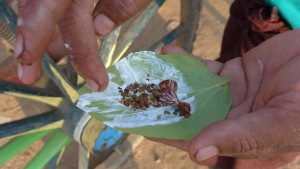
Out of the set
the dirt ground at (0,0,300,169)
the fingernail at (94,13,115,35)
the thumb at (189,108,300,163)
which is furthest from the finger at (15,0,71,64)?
the dirt ground at (0,0,300,169)

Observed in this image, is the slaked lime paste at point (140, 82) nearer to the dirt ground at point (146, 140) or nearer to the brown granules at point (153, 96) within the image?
the brown granules at point (153, 96)

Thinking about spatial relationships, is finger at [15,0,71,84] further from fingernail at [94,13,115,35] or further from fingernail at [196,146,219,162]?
fingernail at [196,146,219,162]

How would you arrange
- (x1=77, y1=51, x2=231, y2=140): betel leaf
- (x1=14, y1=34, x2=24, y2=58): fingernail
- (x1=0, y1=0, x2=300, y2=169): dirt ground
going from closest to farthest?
1. (x1=14, y1=34, x2=24, y2=58): fingernail
2. (x1=77, y1=51, x2=231, y2=140): betel leaf
3. (x1=0, y1=0, x2=300, y2=169): dirt ground

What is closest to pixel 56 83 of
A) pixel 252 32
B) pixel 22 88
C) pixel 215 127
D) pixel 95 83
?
pixel 22 88

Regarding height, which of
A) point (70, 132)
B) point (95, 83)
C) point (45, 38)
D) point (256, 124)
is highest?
point (45, 38)

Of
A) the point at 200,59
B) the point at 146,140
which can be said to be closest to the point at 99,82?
the point at 200,59

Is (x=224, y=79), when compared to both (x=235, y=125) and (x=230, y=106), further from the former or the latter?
(x=235, y=125)

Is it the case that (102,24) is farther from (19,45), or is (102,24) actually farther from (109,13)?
(19,45)
